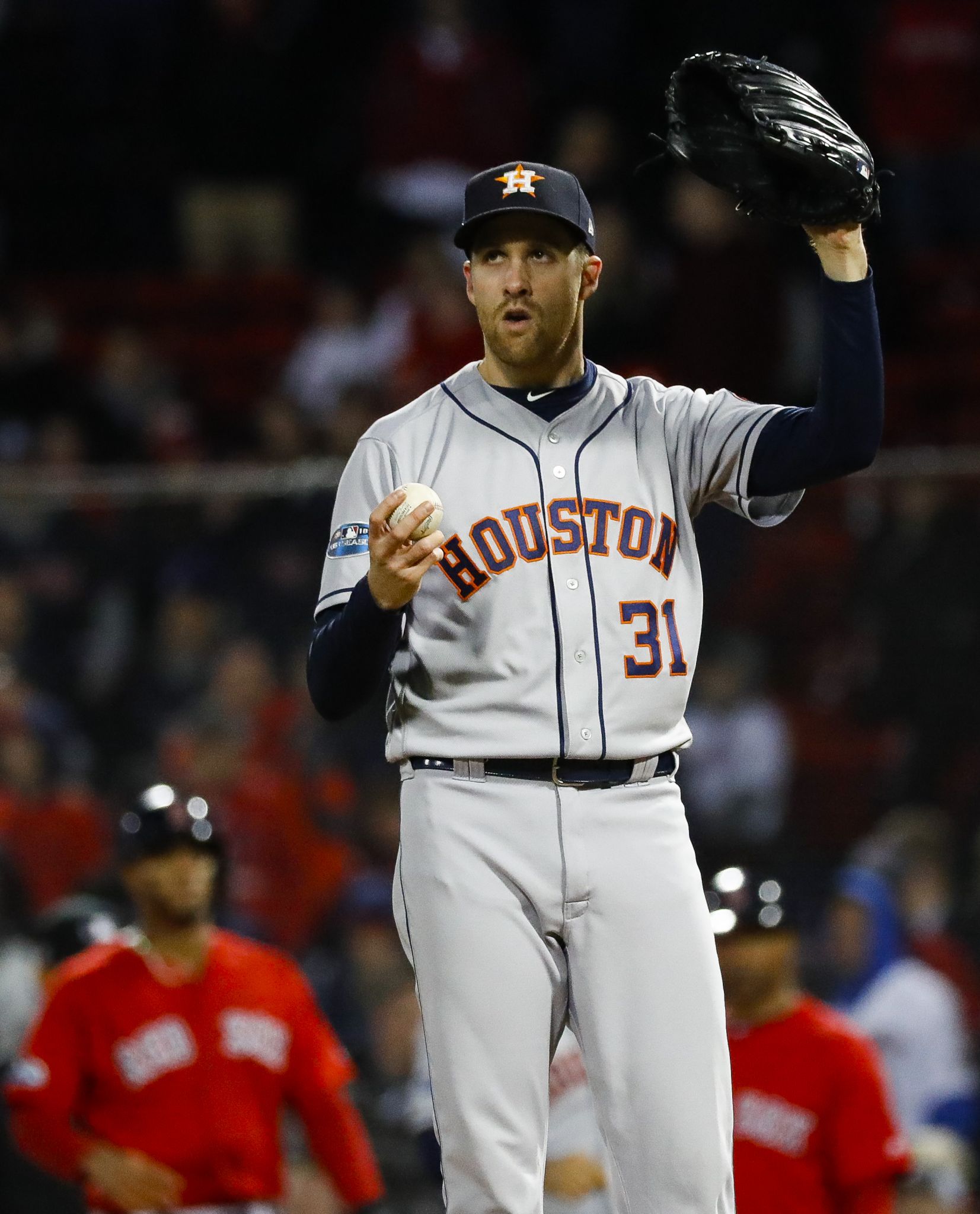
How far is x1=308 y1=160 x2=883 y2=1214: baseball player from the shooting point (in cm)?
248

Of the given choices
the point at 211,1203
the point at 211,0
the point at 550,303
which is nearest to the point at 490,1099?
the point at 550,303

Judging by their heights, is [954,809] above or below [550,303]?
below

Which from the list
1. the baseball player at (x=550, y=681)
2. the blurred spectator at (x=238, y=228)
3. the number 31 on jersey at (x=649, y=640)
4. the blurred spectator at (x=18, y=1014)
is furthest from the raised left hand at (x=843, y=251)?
the blurred spectator at (x=238, y=228)

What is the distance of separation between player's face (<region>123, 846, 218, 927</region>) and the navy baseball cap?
2.14 meters

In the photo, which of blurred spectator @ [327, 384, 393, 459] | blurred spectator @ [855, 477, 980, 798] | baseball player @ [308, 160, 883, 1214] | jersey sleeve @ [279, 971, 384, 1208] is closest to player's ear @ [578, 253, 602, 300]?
baseball player @ [308, 160, 883, 1214]

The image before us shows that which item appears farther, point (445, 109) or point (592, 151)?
point (445, 109)

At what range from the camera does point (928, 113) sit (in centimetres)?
955

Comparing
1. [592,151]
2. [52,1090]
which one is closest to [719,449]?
[52,1090]

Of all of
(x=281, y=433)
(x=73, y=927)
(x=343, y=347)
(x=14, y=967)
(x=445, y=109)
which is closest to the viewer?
(x=73, y=927)

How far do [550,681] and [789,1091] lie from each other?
1888mm

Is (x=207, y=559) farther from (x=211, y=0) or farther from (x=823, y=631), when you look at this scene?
(x=211, y=0)

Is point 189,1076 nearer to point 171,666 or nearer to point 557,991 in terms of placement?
point 171,666

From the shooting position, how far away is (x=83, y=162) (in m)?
10.4

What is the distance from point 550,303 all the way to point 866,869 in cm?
315
